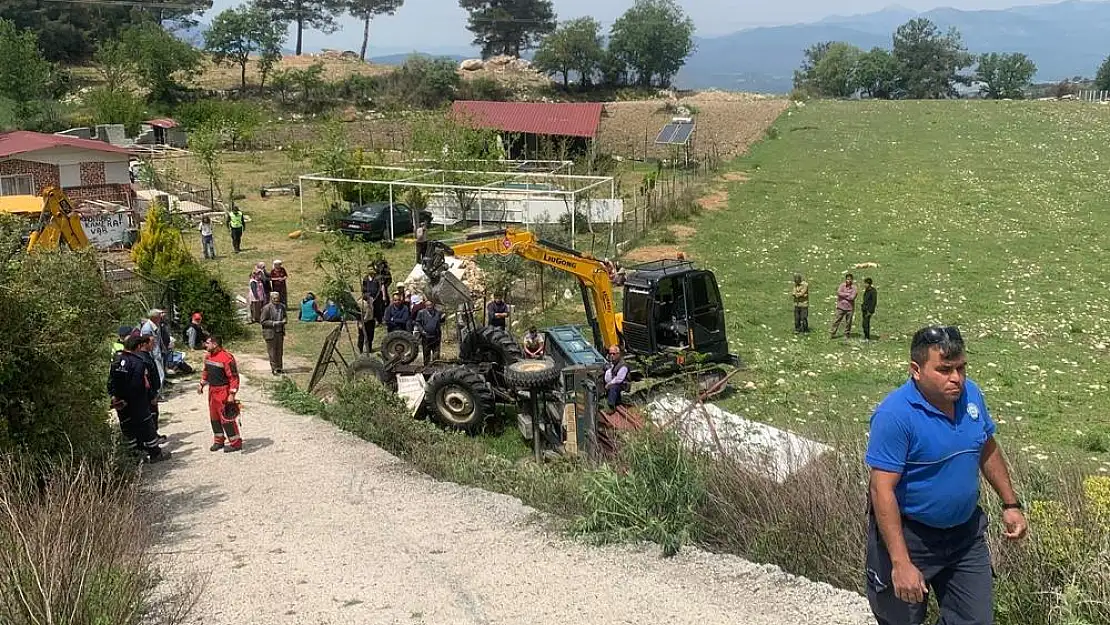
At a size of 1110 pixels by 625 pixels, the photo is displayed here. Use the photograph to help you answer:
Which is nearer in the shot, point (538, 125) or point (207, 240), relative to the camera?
point (207, 240)

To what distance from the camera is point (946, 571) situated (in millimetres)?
4492

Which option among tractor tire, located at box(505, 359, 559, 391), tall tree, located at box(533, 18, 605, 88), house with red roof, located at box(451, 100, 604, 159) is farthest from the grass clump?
tall tree, located at box(533, 18, 605, 88)

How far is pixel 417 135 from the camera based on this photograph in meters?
34.0

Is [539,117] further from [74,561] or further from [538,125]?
[74,561]

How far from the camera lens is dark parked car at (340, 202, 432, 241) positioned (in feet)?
89.7

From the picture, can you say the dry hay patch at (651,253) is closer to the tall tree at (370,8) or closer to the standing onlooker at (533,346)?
the standing onlooker at (533,346)

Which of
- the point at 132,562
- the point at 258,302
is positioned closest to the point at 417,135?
the point at 258,302

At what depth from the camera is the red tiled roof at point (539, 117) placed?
145 ft

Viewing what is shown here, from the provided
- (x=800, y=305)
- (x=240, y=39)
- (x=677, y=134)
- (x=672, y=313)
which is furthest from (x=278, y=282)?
(x=240, y=39)

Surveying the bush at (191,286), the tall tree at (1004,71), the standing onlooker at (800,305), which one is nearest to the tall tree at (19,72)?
the bush at (191,286)

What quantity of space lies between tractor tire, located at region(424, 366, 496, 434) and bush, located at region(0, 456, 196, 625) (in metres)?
5.15

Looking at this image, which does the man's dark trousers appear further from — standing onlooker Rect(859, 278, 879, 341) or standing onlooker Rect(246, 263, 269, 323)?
standing onlooker Rect(246, 263, 269, 323)

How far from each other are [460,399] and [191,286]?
746cm

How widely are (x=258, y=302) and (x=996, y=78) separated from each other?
101 metres
